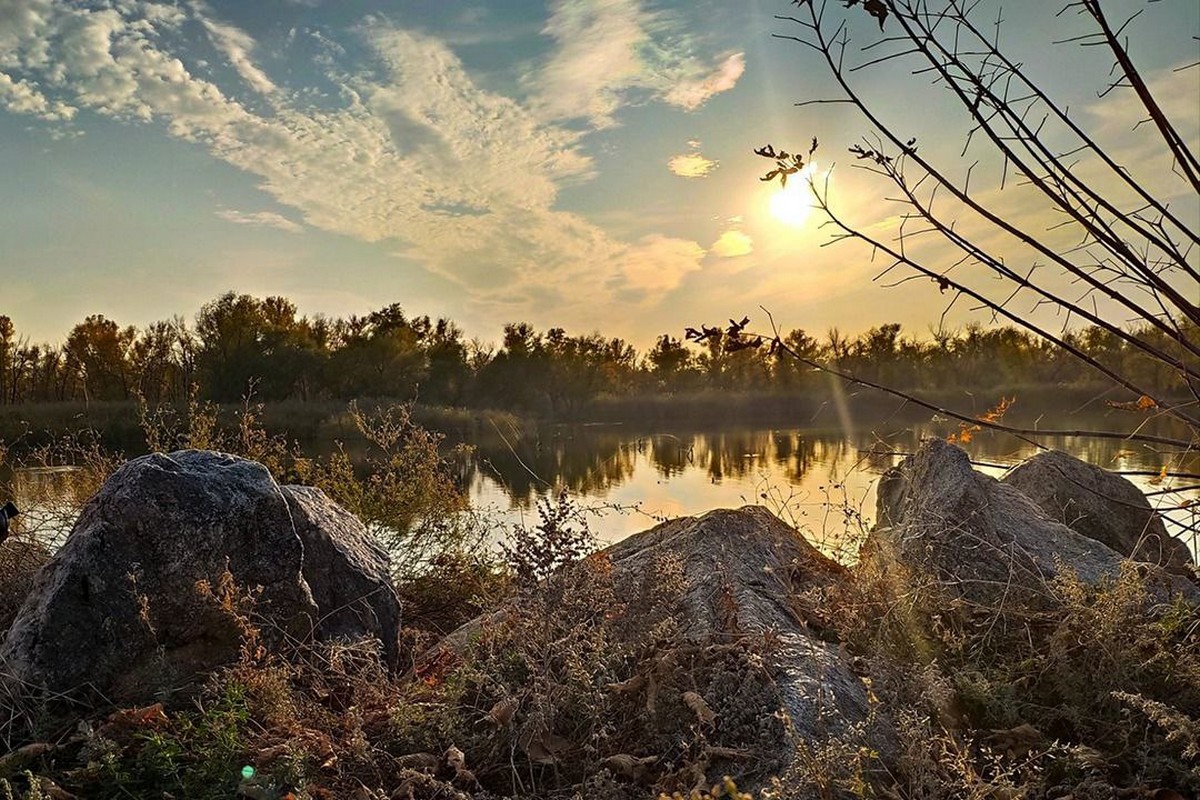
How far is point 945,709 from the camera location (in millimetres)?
2918

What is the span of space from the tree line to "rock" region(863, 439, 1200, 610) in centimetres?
3360

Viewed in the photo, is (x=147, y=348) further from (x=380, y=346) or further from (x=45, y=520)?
(x=45, y=520)

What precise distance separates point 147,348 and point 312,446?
3091 cm

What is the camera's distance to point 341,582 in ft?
12.6

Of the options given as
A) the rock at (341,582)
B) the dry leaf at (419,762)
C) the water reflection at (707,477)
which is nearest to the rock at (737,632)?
the rock at (341,582)

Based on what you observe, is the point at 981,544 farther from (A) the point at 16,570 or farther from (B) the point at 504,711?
(A) the point at 16,570

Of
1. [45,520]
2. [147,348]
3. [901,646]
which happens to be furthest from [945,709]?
[147,348]

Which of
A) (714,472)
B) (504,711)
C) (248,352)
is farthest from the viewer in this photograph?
Result: (248,352)

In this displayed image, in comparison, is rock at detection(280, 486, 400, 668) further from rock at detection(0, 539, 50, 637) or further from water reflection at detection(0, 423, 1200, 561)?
rock at detection(0, 539, 50, 637)

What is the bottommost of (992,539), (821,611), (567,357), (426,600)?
(426,600)

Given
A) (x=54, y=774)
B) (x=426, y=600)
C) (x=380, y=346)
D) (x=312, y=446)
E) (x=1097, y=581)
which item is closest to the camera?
(x=54, y=774)

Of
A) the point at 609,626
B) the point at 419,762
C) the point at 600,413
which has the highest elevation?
the point at 600,413

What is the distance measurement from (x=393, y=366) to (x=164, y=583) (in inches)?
1625

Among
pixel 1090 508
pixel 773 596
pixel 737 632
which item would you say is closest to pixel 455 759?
pixel 737 632
